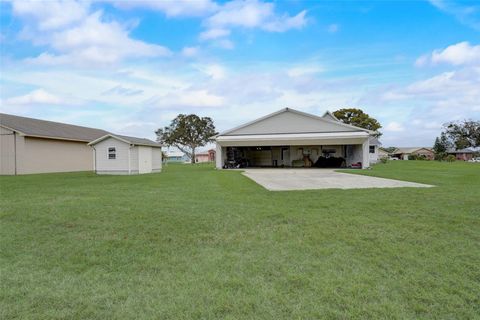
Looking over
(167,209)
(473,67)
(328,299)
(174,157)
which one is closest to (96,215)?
(167,209)

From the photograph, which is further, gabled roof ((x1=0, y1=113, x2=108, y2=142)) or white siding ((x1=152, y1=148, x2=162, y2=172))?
white siding ((x1=152, y1=148, x2=162, y2=172))

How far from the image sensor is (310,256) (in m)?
3.77

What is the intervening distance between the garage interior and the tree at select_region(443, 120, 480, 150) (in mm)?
46350

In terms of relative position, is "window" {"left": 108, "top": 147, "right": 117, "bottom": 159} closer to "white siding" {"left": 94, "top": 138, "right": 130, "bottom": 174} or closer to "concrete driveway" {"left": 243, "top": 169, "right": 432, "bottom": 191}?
"white siding" {"left": 94, "top": 138, "right": 130, "bottom": 174}

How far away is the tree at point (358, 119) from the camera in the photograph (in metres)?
51.5

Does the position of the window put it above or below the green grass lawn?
above

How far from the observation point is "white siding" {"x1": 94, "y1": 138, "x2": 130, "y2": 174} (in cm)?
1981

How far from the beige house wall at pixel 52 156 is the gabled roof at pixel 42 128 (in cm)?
51

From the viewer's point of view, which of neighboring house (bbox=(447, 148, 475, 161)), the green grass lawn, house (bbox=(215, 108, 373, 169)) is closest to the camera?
the green grass lawn

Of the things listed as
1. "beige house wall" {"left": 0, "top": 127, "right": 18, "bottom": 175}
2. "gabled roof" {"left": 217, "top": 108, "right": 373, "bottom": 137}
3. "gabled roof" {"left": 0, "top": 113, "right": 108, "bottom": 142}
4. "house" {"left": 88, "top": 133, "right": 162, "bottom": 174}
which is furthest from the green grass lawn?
"gabled roof" {"left": 0, "top": 113, "right": 108, "bottom": 142}

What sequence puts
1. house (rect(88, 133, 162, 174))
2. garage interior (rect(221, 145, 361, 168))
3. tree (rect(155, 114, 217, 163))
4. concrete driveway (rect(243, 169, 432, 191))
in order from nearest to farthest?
1. concrete driveway (rect(243, 169, 432, 191))
2. house (rect(88, 133, 162, 174))
3. garage interior (rect(221, 145, 361, 168))
4. tree (rect(155, 114, 217, 163))

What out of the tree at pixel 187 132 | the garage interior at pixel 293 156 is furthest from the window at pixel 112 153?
the tree at pixel 187 132

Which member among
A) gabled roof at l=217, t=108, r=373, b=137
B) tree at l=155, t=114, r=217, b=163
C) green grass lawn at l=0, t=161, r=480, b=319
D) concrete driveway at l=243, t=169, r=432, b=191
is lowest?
green grass lawn at l=0, t=161, r=480, b=319

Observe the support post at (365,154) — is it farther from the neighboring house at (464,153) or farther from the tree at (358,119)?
the neighboring house at (464,153)
